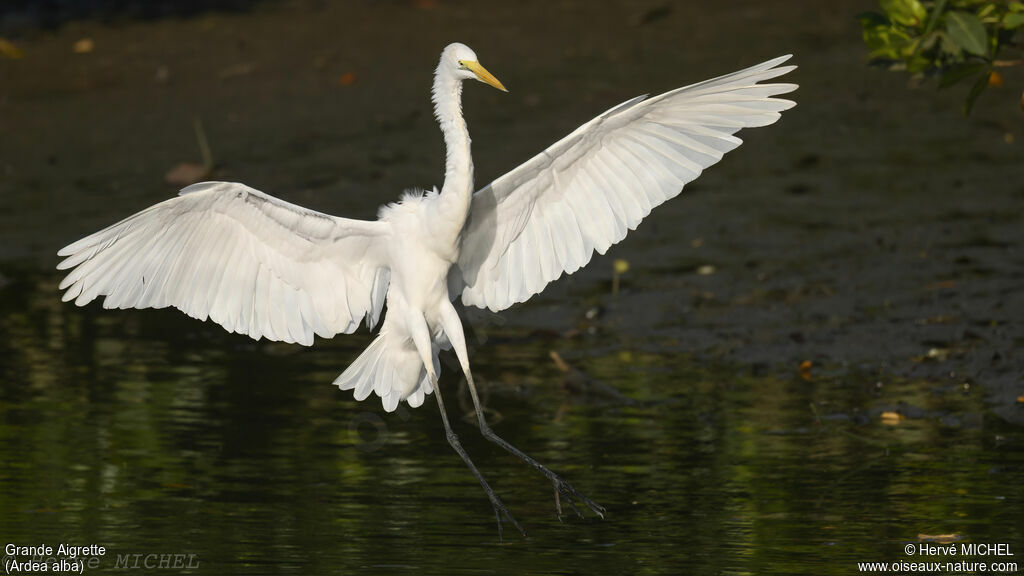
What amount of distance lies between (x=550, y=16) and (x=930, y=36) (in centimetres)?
925

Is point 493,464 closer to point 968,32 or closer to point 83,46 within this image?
point 968,32

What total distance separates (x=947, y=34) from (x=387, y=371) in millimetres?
2661

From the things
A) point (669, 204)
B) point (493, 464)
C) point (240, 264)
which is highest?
point (240, 264)

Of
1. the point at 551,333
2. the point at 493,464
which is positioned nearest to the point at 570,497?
the point at 493,464

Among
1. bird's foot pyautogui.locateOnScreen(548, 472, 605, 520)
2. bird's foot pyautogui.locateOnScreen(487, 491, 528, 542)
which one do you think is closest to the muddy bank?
bird's foot pyautogui.locateOnScreen(548, 472, 605, 520)

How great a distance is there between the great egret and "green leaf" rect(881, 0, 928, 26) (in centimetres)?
52

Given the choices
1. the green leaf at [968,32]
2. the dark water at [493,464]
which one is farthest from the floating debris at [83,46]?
the green leaf at [968,32]

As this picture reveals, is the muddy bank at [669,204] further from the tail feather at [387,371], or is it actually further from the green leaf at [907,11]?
the tail feather at [387,371]

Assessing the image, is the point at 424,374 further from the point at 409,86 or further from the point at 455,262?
the point at 409,86

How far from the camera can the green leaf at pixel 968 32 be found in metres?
5.22

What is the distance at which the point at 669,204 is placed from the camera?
10414 mm

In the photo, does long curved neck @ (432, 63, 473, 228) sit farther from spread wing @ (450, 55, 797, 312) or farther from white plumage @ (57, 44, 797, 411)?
spread wing @ (450, 55, 797, 312)

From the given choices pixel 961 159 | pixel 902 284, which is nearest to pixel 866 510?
pixel 902 284

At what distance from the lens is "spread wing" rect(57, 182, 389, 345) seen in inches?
224
